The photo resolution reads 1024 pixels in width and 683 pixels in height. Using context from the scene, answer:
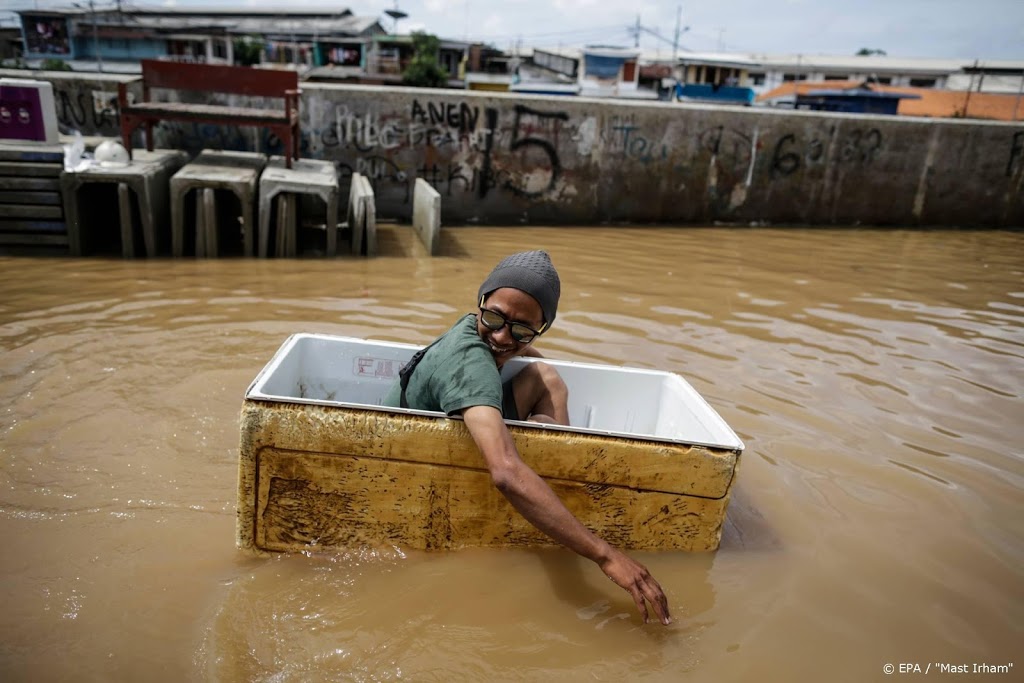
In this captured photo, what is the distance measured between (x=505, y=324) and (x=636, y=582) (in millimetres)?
995

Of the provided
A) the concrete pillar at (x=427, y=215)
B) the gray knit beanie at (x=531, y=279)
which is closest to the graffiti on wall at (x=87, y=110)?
the concrete pillar at (x=427, y=215)

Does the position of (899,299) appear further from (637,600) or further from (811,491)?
(637,600)

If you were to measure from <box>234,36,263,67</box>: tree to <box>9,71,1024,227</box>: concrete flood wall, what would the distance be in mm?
26014

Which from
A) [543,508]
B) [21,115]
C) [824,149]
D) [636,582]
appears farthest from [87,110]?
[824,149]

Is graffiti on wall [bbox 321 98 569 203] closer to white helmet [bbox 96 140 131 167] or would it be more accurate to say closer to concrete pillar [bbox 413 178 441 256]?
concrete pillar [bbox 413 178 441 256]

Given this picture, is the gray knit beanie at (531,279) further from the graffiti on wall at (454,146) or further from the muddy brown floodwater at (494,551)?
the graffiti on wall at (454,146)

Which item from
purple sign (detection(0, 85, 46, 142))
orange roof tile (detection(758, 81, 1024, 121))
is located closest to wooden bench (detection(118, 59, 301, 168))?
purple sign (detection(0, 85, 46, 142))

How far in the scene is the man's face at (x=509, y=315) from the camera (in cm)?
246

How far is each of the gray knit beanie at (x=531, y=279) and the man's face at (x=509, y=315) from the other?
0.02m

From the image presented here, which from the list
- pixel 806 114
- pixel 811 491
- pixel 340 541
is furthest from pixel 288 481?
pixel 806 114

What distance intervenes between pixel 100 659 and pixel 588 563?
1.70 meters

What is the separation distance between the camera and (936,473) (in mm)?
3566

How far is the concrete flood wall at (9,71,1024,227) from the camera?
8.91 metres

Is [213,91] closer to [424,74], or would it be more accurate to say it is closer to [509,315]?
[509,315]
